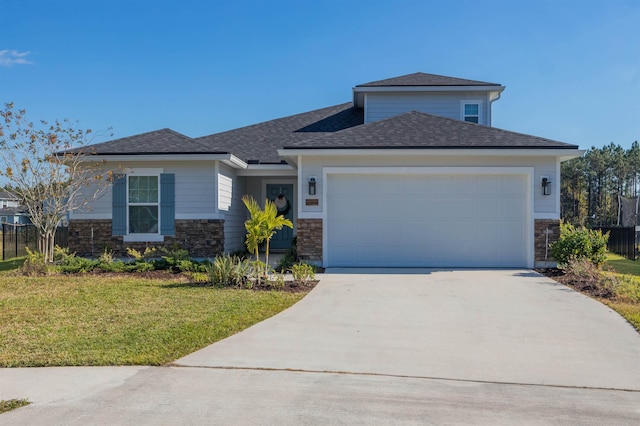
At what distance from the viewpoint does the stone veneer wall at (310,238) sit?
40.8ft

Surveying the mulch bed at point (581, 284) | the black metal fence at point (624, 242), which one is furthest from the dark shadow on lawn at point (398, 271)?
the black metal fence at point (624, 242)

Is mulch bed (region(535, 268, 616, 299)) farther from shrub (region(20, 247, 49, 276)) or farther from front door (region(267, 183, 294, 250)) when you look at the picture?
shrub (region(20, 247, 49, 276))

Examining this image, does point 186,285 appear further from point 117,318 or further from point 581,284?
point 581,284

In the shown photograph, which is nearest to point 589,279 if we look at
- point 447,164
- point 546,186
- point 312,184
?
point 546,186

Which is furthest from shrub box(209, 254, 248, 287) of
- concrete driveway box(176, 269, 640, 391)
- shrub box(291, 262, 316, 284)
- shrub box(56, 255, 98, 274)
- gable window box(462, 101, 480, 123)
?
gable window box(462, 101, 480, 123)

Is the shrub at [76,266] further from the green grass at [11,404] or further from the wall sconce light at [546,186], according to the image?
the wall sconce light at [546,186]

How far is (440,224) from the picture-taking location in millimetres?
12344

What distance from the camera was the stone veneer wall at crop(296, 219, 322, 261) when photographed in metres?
12.4

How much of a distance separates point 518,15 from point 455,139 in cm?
332

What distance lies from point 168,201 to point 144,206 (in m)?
0.73

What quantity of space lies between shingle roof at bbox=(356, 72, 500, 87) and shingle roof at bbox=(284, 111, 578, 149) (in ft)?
13.4

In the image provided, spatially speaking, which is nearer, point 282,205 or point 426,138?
point 426,138

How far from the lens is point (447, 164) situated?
12266 millimetres

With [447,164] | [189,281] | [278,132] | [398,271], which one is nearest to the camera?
[189,281]
